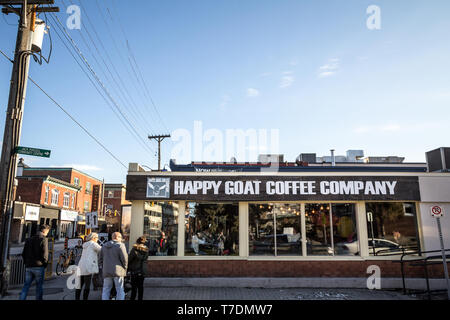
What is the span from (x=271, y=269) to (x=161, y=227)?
3.91 meters

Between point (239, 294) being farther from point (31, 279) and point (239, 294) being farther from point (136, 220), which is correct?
point (31, 279)

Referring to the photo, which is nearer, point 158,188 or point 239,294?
point 239,294

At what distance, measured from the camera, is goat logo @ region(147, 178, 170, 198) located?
10.9 meters

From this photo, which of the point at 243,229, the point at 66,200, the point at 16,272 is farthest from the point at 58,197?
the point at 243,229

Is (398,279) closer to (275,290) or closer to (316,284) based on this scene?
(316,284)

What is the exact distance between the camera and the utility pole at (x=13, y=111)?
924 centimetres

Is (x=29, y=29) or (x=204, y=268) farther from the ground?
(x=29, y=29)

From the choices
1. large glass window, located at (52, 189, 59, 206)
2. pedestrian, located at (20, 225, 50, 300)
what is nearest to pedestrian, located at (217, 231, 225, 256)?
pedestrian, located at (20, 225, 50, 300)

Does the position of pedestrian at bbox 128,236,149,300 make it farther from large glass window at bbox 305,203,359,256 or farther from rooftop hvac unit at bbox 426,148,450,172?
rooftop hvac unit at bbox 426,148,450,172

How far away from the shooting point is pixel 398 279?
415 inches

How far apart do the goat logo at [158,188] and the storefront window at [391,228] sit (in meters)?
6.95

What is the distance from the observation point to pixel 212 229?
440 inches
